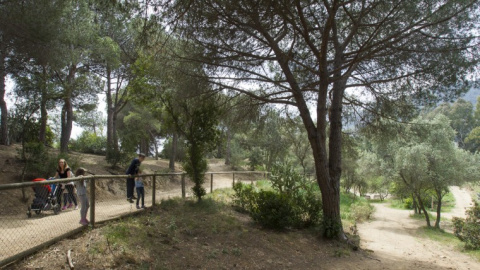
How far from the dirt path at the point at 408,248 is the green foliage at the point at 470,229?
738mm

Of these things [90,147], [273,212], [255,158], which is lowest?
[273,212]

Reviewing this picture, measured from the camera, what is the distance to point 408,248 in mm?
12586

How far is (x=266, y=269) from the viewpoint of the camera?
6.07m

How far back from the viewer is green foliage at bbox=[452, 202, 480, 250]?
13398mm

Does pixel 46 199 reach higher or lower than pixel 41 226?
higher

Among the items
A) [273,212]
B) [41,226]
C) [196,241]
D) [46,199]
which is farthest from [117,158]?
[41,226]

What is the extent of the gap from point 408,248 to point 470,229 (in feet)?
12.1

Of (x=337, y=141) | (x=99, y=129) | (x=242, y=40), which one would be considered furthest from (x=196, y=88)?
(x=99, y=129)

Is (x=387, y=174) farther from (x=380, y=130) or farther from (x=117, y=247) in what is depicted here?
(x=117, y=247)

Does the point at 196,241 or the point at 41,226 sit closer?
the point at 41,226

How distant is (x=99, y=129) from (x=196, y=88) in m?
51.1

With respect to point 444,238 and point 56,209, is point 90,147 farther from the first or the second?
point 444,238

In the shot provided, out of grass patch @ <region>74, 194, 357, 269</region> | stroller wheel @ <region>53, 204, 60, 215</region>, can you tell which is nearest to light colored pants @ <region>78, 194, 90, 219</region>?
grass patch @ <region>74, 194, 357, 269</region>

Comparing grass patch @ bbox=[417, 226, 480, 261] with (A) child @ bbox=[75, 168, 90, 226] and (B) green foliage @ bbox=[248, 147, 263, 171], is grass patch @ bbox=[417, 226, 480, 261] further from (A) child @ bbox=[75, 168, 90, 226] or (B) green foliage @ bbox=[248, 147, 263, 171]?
(A) child @ bbox=[75, 168, 90, 226]
